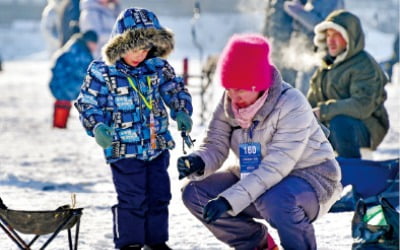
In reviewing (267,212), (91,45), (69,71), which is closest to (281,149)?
(267,212)

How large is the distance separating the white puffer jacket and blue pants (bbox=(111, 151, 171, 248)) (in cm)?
41

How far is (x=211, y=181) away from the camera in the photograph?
14.1 feet

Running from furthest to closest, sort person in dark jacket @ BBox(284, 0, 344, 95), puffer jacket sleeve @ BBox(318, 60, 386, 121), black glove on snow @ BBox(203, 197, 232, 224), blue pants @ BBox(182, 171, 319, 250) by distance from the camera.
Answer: person in dark jacket @ BBox(284, 0, 344, 95), puffer jacket sleeve @ BBox(318, 60, 386, 121), blue pants @ BBox(182, 171, 319, 250), black glove on snow @ BBox(203, 197, 232, 224)

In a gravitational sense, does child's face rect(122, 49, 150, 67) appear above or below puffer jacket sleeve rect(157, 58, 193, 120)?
above

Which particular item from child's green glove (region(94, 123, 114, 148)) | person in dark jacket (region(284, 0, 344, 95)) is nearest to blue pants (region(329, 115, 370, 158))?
person in dark jacket (region(284, 0, 344, 95))

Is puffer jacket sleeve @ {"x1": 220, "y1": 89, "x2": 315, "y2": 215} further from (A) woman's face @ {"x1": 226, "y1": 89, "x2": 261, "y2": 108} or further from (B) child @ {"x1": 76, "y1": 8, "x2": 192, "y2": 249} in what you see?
(B) child @ {"x1": 76, "y1": 8, "x2": 192, "y2": 249}

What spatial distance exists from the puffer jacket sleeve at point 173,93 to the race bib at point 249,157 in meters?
0.57

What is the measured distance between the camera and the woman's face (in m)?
4.10

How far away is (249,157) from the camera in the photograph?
4.16 m

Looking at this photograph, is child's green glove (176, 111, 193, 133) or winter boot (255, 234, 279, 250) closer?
winter boot (255, 234, 279, 250)

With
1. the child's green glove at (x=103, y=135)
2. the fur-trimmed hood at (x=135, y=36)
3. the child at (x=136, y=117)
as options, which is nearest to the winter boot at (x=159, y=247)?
the child at (x=136, y=117)

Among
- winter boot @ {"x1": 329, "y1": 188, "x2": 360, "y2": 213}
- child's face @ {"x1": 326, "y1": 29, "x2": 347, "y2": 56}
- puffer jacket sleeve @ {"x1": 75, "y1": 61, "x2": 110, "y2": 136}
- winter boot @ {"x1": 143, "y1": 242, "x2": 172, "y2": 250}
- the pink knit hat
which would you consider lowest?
winter boot @ {"x1": 143, "y1": 242, "x2": 172, "y2": 250}

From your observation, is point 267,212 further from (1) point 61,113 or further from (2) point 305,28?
(1) point 61,113

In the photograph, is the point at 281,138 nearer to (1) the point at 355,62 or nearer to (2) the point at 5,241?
(2) the point at 5,241
